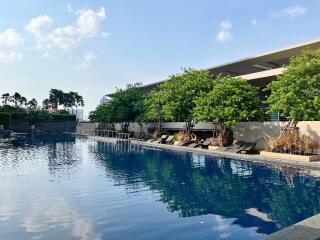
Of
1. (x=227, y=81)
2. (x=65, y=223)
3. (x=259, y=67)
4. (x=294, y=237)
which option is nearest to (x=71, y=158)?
(x=227, y=81)

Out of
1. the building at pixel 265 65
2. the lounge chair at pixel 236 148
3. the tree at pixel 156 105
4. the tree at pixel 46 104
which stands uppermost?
the tree at pixel 46 104

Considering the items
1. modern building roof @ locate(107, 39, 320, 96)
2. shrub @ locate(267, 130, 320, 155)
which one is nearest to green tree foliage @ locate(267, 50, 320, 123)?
shrub @ locate(267, 130, 320, 155)

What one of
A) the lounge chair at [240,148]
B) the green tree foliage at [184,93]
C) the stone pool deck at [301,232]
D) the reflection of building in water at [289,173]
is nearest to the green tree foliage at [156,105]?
the green tree foliage at [184,93]

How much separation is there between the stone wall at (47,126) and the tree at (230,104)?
55591 mm

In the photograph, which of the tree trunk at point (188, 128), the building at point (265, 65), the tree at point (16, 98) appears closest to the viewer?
the building at point (265, 65)

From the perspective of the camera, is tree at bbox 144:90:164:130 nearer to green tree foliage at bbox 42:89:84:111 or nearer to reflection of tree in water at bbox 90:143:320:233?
reflection of tree in water at bbox 90:143:320:233

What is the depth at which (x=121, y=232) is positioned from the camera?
29.8ft

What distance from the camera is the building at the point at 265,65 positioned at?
3350 centimetres

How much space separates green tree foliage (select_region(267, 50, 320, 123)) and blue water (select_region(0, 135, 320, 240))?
4.80 m

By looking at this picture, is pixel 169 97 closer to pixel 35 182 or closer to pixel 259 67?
pixel 259 67

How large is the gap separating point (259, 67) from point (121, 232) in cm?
3725

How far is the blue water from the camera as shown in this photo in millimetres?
9242

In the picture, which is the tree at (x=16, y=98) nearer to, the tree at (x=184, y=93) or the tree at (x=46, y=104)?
the tree at (x=46, y=104)

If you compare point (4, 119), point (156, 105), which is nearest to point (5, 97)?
point (4, 119)
